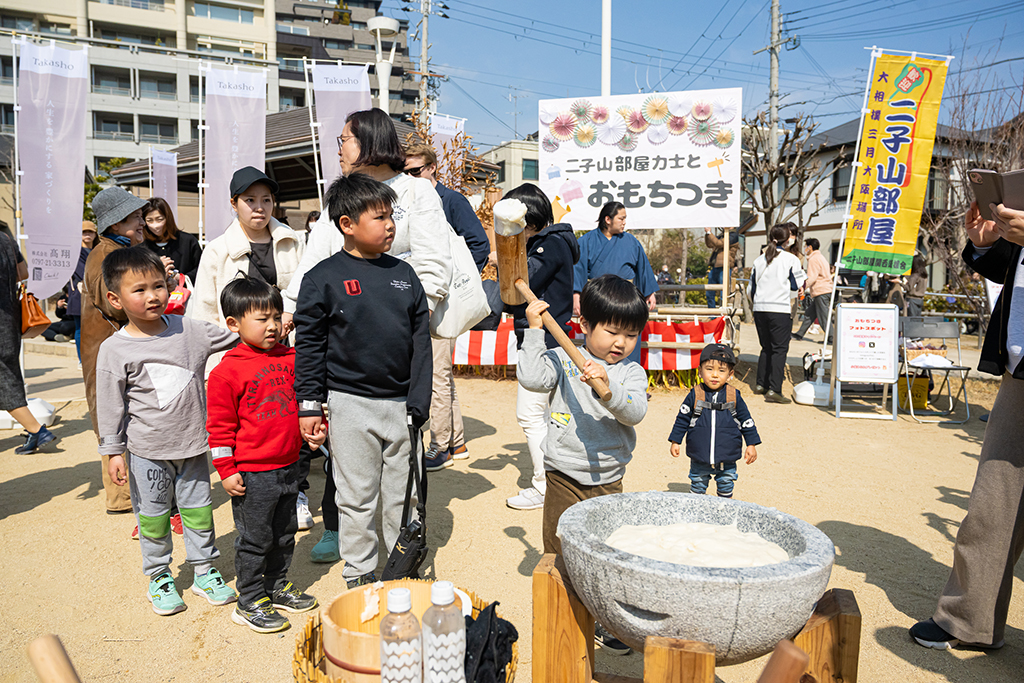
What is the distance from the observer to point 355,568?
2.84m

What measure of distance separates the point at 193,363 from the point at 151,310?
31 centimetres

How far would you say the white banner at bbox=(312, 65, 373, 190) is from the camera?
918cm

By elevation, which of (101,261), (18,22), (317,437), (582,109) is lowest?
(317,437)

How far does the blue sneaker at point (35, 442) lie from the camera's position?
5703mm

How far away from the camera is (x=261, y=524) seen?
9.26ft

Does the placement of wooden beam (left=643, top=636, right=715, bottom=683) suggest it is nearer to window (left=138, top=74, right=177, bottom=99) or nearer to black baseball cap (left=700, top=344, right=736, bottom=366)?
black baseball cap (left=700, top=344, right=736, bottom=366)

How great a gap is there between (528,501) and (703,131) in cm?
626

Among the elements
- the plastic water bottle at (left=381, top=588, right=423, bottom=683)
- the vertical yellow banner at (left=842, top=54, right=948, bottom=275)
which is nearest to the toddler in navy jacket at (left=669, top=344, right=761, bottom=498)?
the plastic water bottle at (left=381, top=588, right=423, bottom=683)

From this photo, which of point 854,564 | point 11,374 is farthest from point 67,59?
point 854,564

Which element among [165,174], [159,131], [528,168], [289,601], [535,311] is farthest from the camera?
[528,168]

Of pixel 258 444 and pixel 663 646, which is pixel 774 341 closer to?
pixel 258 444

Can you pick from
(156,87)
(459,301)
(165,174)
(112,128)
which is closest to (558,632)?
(459,301)

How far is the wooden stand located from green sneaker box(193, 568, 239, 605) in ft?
6.26

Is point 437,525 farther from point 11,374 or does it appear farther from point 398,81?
point 398,81
